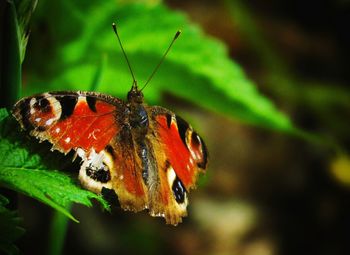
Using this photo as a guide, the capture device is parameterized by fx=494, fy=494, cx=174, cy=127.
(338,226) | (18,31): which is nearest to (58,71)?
(18,31)

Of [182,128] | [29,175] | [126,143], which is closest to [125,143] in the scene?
[126,143]

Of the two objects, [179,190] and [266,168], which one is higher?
[179,190]

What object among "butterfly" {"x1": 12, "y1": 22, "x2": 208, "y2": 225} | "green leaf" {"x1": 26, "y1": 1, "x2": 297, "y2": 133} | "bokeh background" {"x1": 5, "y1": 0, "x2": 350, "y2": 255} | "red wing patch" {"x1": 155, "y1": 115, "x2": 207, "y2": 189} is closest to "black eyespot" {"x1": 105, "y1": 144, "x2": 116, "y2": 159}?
"butterfly" {"x1": 12, "y1": 22, "x2": 208, "y2": 225}

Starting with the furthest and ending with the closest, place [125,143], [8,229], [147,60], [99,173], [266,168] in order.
Result: [266,168] < [147,60] < [125,143] < [99,173] < [8,229]

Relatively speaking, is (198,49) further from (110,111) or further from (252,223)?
(252,223)

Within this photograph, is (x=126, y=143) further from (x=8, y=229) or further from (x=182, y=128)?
(x=8, y=229)

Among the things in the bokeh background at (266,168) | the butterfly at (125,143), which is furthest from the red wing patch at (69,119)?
the bokeh background at (266,168)
